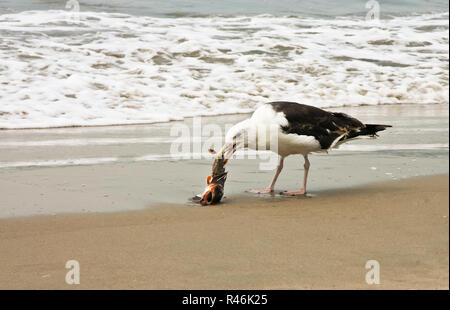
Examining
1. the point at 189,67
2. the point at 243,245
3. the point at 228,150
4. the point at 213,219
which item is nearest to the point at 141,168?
the point at 228,150

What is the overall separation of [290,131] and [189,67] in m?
8.17

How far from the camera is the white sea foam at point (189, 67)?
11156mm

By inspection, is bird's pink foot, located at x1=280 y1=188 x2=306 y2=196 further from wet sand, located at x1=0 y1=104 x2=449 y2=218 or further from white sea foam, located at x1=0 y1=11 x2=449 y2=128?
white sea foam, located at x1=0 y1=11 x2=449 y2=128

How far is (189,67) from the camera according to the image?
14.1m

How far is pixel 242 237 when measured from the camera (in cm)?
462

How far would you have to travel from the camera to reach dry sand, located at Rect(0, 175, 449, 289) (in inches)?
144

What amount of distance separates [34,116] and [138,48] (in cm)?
501

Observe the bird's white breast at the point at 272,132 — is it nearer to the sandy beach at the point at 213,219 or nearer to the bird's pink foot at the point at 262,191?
the bird's pink foot at the point at 262,191

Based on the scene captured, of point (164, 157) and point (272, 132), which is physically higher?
point (272, 132)

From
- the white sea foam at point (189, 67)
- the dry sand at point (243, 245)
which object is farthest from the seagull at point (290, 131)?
the white sea foam at point (189, 67)

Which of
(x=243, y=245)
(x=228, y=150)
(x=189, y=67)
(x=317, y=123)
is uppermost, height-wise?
(x=317, y=123)

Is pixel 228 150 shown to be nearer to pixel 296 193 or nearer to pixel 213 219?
pixel 296 193

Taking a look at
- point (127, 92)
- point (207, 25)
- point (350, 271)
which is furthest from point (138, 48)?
point (350, 271)

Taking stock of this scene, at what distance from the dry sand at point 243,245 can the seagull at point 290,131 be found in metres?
0.56
